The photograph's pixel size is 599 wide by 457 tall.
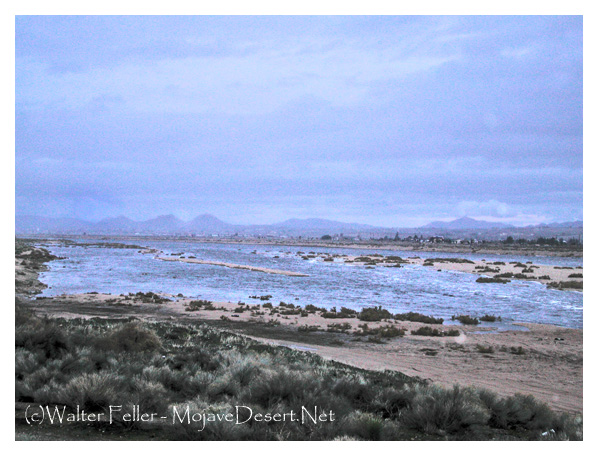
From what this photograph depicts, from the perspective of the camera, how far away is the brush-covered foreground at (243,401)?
18.1 feet

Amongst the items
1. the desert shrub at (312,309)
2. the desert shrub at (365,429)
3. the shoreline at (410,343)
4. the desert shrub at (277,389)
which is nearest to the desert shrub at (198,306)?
the shoreline at (410,343)

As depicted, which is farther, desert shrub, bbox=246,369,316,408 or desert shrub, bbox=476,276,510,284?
desert shrub, bbox=476,276,510,284

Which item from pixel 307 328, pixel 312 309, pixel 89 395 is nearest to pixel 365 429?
pixel 89 395

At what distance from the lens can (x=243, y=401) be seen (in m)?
6.48

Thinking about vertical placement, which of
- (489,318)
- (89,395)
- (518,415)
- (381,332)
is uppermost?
(89,395)

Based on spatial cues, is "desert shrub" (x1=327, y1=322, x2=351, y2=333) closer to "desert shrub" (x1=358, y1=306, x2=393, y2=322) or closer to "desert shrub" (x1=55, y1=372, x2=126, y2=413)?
"desert shrub" (x1=358, y1=306, x2=393, y2=322)

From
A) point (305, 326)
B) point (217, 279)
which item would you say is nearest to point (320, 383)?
point (305, 326)

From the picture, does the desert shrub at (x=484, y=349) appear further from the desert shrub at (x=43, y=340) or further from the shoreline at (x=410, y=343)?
the desert shrub at (x=43, y=340)

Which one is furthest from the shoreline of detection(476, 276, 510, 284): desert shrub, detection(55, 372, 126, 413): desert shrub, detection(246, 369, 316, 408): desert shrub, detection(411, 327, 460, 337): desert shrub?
detection(476, 276, 510, 284): desert shrub

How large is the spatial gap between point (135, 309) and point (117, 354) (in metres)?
12.9

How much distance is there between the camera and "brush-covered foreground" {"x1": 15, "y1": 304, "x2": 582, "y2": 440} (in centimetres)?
552

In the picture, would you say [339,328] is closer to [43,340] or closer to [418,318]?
[418,318]
